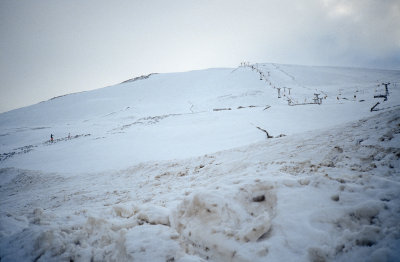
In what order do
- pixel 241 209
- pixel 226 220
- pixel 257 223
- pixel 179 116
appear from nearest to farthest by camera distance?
1. pixel 257 223
2. pixel 226 220
3. pixel 241 209
4. pixel 179 116

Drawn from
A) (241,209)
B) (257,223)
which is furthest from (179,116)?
(257,223)

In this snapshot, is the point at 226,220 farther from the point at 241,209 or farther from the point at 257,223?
the point at 257,223

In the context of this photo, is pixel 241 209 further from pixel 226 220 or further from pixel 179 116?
pixel 179 116

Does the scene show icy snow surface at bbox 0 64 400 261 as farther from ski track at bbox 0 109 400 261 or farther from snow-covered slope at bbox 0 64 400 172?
snow-covered slope at bbox 0 64 400 172

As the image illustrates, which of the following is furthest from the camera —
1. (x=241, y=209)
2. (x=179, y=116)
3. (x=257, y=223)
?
(x=179, y=116)

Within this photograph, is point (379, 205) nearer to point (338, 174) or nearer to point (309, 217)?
point (309, 217)

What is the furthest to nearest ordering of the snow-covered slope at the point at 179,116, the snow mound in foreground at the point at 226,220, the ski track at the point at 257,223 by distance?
the snow-covered slope at the point at 179,116, the snow mound in foreground at the point at 226,220, the ski track at the point at 257,223

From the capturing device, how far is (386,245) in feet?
4.83

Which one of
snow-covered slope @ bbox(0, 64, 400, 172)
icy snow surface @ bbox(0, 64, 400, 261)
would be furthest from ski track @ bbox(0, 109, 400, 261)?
snow-covered slope @ bbox(0, 64, 400, 172)

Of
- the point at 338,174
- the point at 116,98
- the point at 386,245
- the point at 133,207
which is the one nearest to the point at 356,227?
the point at 386,245

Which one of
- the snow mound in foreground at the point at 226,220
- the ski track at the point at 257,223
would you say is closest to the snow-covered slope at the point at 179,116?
the ski track at the point at 257,223

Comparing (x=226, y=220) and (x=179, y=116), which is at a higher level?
(x=179, y=116)

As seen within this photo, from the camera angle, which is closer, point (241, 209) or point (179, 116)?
point (241, 209)

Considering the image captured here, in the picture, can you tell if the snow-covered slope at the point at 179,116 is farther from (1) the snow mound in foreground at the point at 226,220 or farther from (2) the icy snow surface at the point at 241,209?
(1) the snow mound in foreground at the point at 226,220
